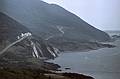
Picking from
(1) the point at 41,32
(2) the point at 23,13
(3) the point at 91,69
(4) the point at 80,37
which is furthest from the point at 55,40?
(3) the point at 91,69

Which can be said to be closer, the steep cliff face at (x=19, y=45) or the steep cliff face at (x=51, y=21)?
the steep cliff face at (x=19, y=45)

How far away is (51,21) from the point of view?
107 meters

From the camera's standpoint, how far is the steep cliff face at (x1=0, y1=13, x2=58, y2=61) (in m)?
56.6

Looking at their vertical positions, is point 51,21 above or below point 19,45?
above

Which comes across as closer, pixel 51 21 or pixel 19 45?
pixel 19 45

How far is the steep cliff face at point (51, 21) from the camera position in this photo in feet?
320

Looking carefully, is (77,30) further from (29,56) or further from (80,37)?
(29,56)

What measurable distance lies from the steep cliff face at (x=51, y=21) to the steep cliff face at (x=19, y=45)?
15.8 meters

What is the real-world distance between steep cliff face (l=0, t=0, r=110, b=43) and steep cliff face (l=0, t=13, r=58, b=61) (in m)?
15.8

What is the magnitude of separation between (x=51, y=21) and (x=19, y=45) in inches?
1803

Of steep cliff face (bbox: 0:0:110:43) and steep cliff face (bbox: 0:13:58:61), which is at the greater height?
steep cliff face (bbox: 0:0:110:43)

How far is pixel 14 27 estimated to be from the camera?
251 ft

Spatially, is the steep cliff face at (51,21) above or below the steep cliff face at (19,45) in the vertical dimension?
above

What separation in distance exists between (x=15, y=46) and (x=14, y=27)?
55.3ft
